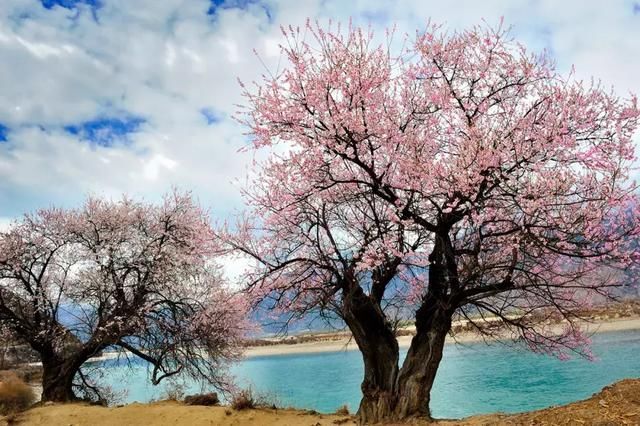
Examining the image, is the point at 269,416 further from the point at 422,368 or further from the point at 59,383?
the point at 59,383

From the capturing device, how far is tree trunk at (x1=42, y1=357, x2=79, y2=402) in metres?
16.9

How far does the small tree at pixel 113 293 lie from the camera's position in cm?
1750

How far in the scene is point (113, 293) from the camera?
17.9 meters

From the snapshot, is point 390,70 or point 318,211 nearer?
point 390,70

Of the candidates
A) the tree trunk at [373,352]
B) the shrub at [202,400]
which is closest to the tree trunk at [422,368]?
the tree trunk at [373,352]

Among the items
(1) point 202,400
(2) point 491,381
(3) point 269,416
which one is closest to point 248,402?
(3) point 269,416

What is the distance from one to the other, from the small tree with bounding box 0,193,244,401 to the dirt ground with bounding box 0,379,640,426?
122 inches

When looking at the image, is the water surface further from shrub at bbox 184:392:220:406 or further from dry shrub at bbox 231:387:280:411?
shrub at bbox 184:392:220:406

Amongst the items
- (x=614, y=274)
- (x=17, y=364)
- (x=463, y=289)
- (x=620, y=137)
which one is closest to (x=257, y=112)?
(x=463, y=289)

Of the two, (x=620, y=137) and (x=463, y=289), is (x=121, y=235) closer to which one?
(x=463, y=289)

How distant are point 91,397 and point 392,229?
15.0 metres

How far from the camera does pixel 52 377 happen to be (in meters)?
17.3

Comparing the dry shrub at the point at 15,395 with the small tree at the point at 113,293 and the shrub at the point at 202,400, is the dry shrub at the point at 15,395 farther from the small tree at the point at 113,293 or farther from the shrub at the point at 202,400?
the shrub at the point at 202,400

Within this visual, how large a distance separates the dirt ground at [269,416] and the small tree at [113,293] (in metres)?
3.10
